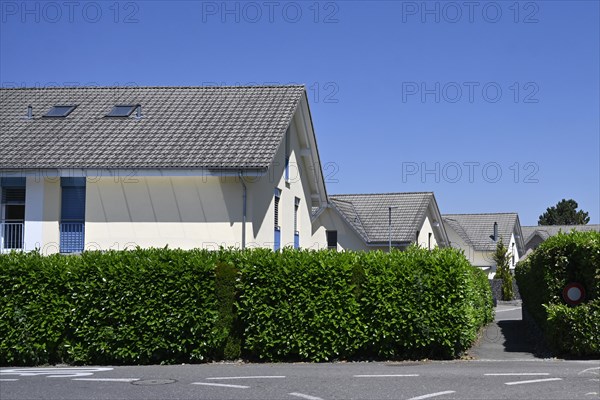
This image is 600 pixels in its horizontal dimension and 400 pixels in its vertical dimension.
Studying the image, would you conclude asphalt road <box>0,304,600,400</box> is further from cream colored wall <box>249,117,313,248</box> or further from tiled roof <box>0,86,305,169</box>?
tiled roof <box>0,86,305,169</box>

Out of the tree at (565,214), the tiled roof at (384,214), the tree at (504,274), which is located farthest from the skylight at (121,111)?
the tree at (565,214)

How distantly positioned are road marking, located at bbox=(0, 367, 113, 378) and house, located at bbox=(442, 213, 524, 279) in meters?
56.0

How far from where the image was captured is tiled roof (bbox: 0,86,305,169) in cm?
2303

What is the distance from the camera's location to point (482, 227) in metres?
75.4

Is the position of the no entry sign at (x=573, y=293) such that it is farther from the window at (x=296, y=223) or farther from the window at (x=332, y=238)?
the window at (x=332, y=238)

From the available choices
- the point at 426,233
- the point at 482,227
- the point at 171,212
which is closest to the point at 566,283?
the point at 171,212

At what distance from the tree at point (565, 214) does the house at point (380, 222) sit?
78.1 metres

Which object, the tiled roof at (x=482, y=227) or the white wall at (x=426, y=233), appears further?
the tiled roof at (x=482, y=227)

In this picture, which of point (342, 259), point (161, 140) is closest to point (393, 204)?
point (161, 140)

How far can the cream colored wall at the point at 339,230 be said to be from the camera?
44906 millimetres

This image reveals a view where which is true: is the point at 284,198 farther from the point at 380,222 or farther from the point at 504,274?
the point at 504,274

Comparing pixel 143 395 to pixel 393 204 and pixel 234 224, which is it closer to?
pixel 234 224

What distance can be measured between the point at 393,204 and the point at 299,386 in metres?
38.4

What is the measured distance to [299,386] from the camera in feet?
38.1
